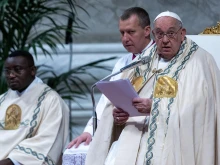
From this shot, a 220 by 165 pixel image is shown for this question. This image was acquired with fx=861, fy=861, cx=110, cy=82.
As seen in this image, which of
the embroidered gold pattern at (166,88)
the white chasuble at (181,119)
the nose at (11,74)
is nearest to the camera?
the white chasuble at (181,119)

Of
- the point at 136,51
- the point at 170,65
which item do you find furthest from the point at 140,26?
the point at 170,65

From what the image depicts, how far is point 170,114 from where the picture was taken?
521 cm

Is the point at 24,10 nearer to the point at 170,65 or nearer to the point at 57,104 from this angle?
the point at 57,104

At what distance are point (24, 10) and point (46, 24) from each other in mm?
554

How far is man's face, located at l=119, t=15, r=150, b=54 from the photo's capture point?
5867mm

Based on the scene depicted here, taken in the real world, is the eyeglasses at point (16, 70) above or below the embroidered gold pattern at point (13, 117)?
above

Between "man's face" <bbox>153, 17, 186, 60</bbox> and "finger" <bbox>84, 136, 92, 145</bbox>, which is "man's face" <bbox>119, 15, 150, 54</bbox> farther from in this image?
"finger" <bbox>84, 136, 92, 145</bbox>

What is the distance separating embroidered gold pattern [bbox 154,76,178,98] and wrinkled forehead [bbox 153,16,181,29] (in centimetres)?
32

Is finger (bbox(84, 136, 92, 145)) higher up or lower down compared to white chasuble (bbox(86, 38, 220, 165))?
lower down

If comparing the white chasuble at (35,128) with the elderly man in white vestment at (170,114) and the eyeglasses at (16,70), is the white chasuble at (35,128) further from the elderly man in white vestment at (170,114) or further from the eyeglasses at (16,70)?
the elderly man in white vestment at (170,114)

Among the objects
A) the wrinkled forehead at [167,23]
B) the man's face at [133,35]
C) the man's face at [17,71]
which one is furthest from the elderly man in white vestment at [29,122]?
the wrinkled forehead at [167,23]

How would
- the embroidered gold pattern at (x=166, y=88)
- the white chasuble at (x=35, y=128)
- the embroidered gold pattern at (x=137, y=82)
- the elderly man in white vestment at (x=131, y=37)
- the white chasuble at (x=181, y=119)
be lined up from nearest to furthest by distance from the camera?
the white chasuble at (x=181, y=119) → the embroidered gold pattern at (x=166, y=88) → the embroidered gold pattern at (x=137, y=82) → the elderly man in white vestment at (x=131, y=37) → the white chasuble at (x=35, y=128)

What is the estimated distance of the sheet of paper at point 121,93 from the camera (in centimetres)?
520

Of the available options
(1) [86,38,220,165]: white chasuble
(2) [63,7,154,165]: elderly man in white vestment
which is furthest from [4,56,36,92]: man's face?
(1) [86,38,220,165]: white chasuble
